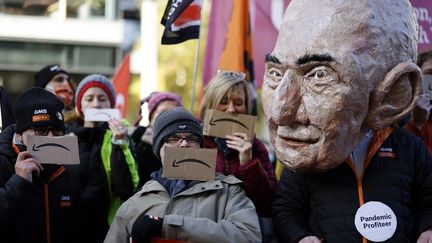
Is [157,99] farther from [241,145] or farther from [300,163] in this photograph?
[300,163]

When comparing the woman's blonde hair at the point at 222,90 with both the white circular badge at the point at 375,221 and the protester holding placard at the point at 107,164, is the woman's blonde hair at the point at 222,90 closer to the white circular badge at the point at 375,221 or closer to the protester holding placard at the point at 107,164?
the protester holding placard at the point at 107,164

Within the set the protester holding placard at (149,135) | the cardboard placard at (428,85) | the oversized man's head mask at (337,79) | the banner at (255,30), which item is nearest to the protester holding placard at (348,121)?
the oversized man's head mask at (337,79)

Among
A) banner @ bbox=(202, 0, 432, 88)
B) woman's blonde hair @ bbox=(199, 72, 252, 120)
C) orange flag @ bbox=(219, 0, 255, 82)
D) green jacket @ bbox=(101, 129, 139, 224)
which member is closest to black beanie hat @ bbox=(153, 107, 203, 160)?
woman's blonde hair @ bbox=(199, 72, 252, 120)

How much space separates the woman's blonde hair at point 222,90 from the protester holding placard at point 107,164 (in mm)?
596

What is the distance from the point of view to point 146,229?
416 centimetres

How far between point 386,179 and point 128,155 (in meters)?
1.92

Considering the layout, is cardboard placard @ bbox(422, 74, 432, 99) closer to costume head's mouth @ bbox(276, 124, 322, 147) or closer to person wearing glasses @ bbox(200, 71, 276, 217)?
person wearing glasses @ bbox(200, 71, 276, 217)

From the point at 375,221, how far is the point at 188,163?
1.02 m

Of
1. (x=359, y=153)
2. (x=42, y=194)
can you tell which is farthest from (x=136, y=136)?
(x=359, y=153)

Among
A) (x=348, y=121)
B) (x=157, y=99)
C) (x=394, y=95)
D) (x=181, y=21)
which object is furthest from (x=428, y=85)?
(x=157, y=99)

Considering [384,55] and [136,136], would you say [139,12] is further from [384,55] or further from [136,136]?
[384,55]

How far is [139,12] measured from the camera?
20328 millimetres

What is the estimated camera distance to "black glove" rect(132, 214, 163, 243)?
4164mm

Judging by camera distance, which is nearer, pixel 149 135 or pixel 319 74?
pixel 319 74
